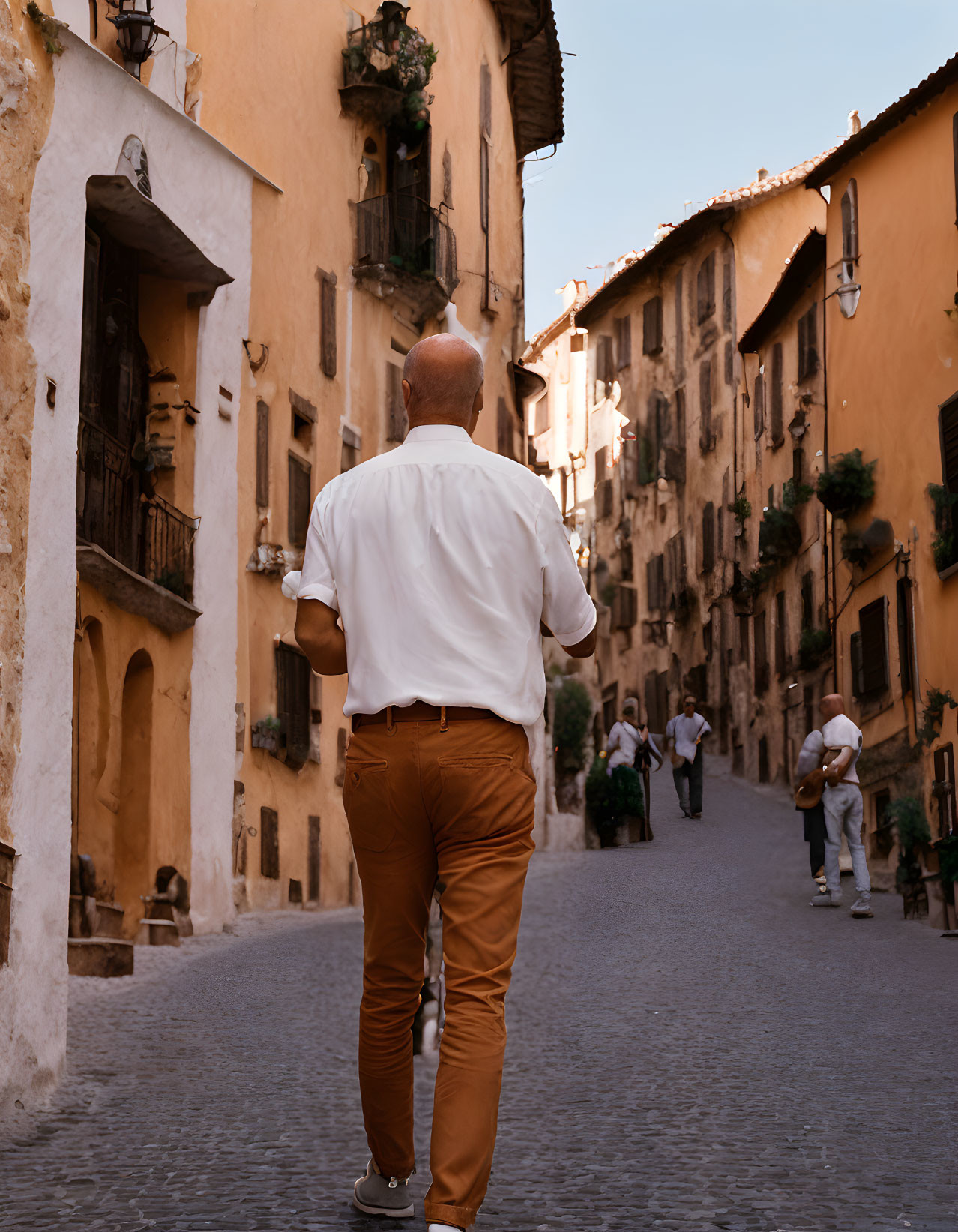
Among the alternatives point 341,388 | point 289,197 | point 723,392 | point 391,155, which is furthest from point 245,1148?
point 723,392

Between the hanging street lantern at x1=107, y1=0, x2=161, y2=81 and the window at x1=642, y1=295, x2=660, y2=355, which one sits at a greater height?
the window at x1=642, y1=295, x2=660, y2=355

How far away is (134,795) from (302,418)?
20.4 ft

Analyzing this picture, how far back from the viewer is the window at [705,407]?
136ft

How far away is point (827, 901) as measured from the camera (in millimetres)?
16797

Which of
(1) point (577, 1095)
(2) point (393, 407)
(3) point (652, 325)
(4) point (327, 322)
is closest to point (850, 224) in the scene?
(2) point (393, 407)

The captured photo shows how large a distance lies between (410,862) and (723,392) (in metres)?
37.5

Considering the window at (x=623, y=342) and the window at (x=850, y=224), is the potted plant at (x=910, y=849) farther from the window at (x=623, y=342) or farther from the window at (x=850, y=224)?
the window at (x=623, y=342)

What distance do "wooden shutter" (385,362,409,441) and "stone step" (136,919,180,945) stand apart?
32.3 ft

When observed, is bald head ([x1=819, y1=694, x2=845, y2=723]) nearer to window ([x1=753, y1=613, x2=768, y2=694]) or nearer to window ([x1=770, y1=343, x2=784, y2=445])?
window ([x1=770, y1=343, x2=784, y2=445])

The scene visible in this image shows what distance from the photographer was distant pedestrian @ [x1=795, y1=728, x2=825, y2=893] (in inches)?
600

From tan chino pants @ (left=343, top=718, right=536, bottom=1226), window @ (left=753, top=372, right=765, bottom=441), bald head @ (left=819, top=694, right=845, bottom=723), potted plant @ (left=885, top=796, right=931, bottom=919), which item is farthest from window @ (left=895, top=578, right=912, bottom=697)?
tan chino pants @ (left=343, top=718, right=536, bottom=1226)

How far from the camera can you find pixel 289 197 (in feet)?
65.3

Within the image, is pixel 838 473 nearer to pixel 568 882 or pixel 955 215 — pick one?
pixel 955 215

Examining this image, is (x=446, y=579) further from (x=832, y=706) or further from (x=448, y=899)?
(x=832, y=706)
